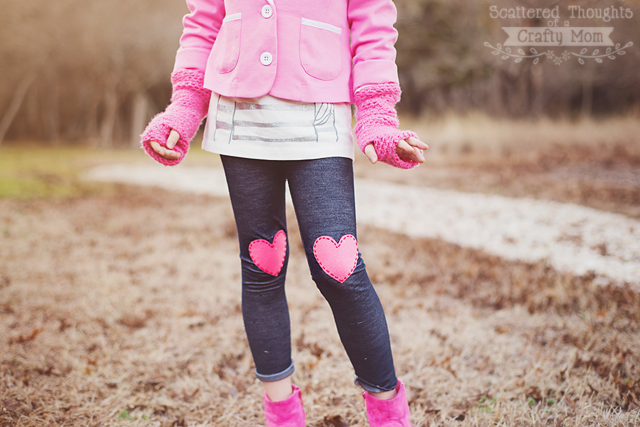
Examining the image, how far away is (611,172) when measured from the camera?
652 centimetres

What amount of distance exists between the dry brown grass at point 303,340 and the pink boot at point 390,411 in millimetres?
355

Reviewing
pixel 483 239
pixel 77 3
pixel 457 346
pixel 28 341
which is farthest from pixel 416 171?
pixel 77 3

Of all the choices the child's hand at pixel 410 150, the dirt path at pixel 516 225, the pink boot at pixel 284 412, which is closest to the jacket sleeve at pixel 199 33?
the child's hand at pixel 410 150

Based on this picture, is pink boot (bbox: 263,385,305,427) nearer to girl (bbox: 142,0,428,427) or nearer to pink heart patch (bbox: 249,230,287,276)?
girl (bbox: 142,0,428,427)

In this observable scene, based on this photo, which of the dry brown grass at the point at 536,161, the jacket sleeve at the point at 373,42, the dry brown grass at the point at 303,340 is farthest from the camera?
the dry brown grass at the point at 536,161

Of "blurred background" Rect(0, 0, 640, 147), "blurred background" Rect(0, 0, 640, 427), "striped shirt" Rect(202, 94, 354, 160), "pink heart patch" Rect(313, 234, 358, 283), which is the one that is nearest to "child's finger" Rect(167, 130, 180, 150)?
"striped shirt" Rect(202, 94, 354, 160)

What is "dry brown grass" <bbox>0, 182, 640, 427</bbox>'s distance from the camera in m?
1.79

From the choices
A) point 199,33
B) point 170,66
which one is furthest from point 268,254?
point 170,66

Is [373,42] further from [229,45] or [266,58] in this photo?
[229,45]

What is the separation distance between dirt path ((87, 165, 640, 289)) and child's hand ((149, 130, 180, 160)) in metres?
2.88

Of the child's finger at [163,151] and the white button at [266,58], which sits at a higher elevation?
the white button at [266,58]

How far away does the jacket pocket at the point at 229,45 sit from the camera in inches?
52.2

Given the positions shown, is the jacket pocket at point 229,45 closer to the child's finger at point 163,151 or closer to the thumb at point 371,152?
the child's finger at point 163,151

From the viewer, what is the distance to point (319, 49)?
1.30 m
